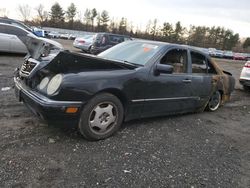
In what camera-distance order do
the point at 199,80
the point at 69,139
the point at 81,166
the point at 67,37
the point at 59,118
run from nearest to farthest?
the point at 81,166 < the point at 59,118 < the point at 69,139 < the point at 199,80 < the point at 67,37

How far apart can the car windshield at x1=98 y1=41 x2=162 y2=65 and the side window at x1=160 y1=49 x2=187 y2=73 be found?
0.24 metres

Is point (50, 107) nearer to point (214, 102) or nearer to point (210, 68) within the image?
point (210, 68)

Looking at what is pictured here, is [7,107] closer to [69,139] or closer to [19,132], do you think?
[19,132]

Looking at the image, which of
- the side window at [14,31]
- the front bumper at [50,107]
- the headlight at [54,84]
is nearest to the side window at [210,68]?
the front bumper at [50,107]

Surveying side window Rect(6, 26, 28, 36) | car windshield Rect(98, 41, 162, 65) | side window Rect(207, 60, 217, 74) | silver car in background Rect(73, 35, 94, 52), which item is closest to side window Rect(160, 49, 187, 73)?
car windshield Rect(98, 41, 162, 65)

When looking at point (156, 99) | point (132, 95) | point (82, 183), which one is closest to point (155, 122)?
point (156, 99)

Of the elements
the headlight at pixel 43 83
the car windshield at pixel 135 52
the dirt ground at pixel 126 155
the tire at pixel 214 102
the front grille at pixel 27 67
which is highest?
the car windshield at pixel 135 52

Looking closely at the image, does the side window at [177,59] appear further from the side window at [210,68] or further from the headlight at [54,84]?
the headlight at [54,84]

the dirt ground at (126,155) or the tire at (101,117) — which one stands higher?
the tire at (101,117)

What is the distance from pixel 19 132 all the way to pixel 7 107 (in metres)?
1.31

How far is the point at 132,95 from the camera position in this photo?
4473 mm

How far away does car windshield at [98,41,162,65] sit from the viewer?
16.1ft

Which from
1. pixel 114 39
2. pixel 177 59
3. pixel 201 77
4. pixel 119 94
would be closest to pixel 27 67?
pixel 119 94

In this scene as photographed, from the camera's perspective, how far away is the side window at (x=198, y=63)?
5795 millimetres
